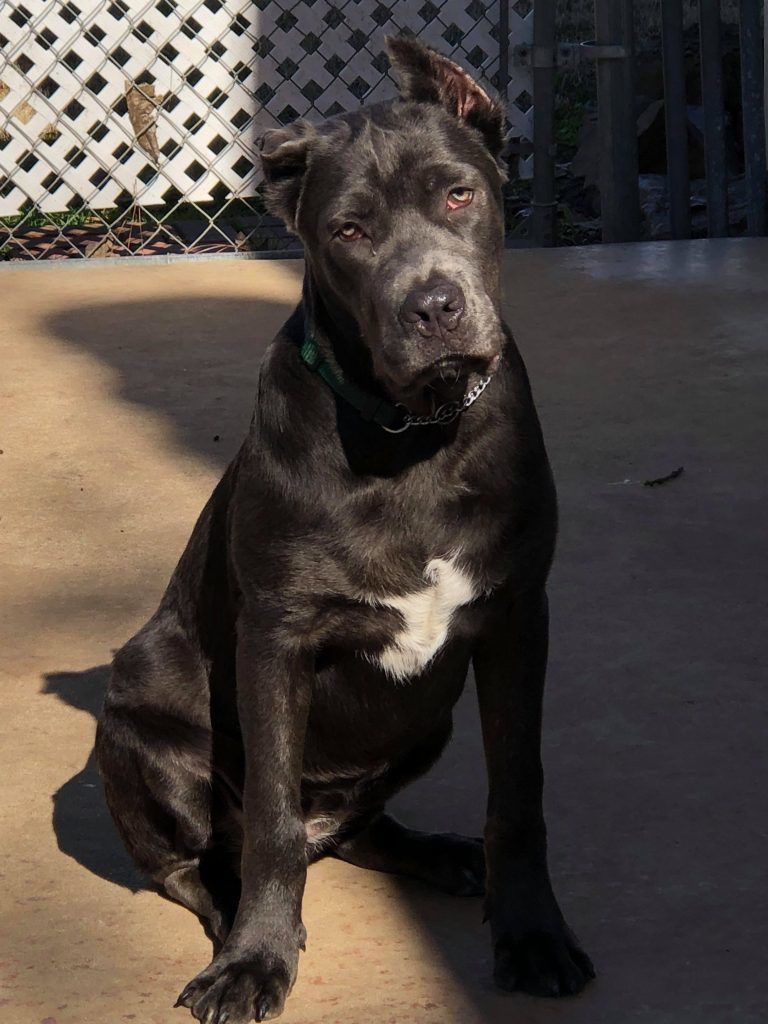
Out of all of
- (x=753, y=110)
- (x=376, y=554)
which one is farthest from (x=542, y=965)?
(x=753, y=110)

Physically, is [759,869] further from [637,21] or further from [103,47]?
[637,21]

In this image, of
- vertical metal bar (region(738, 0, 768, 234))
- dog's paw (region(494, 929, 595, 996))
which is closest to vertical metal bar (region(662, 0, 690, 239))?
vertical metal bar (region(738, 0, 768, 234))

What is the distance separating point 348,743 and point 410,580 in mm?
346

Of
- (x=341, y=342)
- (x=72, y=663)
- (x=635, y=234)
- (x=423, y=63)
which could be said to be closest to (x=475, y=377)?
(x=341, y=342)

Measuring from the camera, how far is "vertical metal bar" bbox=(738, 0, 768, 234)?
694 cm

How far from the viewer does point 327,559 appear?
97.9 inches

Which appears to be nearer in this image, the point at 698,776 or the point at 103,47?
the point at 698,776

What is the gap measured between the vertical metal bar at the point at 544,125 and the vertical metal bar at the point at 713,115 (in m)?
0.66

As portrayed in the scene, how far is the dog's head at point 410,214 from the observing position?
2404 millimetres


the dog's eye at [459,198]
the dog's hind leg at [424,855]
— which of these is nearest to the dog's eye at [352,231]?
the dog's eye at [459,198]

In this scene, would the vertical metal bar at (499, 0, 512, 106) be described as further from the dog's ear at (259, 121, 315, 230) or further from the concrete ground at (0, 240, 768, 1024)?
the dog's ear at (259, 121, 315, 230)

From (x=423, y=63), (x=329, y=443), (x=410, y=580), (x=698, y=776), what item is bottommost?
(x=698, y=776)

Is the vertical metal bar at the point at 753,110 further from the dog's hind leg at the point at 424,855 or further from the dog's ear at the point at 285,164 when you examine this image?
the dog's hind leg at the point at 424,855

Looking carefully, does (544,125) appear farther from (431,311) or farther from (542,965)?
(542,965)
